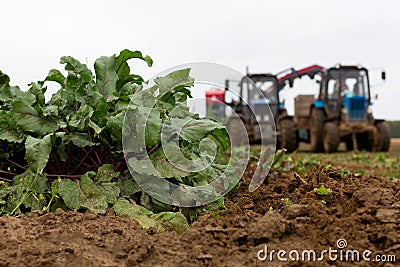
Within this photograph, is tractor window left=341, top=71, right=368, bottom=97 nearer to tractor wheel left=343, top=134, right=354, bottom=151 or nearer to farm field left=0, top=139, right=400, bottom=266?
tractor wheel left=343, top=134, right=354, bottom=151

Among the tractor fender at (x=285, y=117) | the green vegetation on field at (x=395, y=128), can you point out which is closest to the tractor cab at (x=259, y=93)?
the tractor fender at (x=285, y=117)

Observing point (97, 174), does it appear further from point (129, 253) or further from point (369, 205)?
point (369, 205)

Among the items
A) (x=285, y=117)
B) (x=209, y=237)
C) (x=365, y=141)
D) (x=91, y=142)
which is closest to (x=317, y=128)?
(x=285, y=117)

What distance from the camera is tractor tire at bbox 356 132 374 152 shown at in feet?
53.2

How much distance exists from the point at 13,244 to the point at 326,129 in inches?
555

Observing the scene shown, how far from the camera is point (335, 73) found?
15180mm

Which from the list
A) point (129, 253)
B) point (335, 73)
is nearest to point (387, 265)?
point (129, 253)

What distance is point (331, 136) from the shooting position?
50.2ft

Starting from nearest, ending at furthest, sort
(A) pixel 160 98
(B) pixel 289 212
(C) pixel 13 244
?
(C) pixel 13 244 → (B) pixel 289 212 → (A) pixel 160 98

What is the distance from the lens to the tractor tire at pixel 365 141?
53.2 feet

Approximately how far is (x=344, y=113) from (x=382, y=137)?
1363 mm

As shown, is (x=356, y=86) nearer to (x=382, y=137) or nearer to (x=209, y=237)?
(x=382, y=137)

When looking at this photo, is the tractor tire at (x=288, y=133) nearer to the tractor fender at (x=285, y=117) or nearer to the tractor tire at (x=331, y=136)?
the tractor fender at (x=285, y=117)

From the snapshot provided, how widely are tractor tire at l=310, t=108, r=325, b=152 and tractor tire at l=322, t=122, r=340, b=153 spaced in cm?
26
